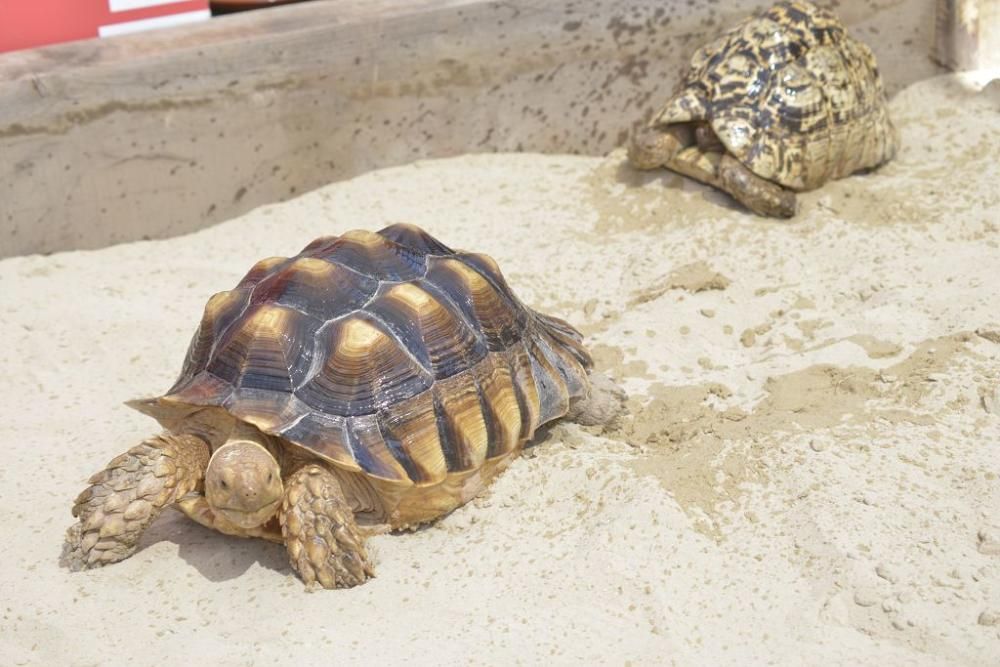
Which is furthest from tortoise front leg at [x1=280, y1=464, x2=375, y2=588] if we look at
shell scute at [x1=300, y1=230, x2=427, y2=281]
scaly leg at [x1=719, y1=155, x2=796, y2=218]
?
scaly leg at [x1=719, y1=155, x2=796, y2=218]

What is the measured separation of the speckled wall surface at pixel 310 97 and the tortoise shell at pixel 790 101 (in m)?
0.29

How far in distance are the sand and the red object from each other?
0.87m

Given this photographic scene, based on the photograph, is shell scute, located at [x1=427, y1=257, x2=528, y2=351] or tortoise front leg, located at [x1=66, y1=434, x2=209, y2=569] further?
shell scute, located at [x1=427, y1=257, x2=528, y2=351]

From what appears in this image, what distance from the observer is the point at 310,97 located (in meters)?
4.43

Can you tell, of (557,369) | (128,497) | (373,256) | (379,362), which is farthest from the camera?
(557,369)

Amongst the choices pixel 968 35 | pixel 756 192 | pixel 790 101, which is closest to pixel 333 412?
pixel 756 192

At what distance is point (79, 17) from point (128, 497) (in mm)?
2499

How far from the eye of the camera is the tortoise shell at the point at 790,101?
14.7 feet

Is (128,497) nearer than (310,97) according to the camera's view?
Yes

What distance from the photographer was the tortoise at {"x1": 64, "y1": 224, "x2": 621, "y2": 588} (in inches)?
102

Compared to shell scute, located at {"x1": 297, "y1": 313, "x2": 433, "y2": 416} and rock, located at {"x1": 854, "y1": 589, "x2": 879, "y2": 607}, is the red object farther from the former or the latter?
rock, located at {"x1": 854, "y1": 589, "x2": 879, "y2": 607}

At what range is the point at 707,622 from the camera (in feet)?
7.95

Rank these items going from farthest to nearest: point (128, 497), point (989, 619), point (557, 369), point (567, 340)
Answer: point (567, 340) → point (557, 369) → point (128, 497) → point (989, 619)

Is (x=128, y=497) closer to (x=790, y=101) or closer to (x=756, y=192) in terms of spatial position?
(x=756, y=192)
